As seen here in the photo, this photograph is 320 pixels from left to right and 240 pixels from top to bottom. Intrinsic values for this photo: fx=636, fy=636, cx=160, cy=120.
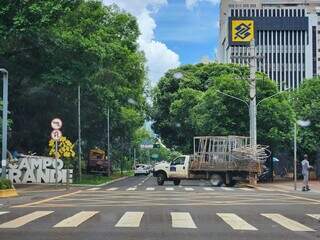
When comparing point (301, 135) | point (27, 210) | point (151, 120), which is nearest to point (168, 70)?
point (151, 120)

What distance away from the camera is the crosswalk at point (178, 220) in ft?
47.8

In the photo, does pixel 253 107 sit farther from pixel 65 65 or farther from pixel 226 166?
pixel 65 65

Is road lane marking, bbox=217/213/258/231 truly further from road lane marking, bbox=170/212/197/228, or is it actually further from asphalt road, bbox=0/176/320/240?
road lane marking, bbox=170/212/197/228

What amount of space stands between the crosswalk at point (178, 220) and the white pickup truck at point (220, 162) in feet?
70.0

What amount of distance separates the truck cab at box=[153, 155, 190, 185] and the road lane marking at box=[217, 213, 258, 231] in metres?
22.8

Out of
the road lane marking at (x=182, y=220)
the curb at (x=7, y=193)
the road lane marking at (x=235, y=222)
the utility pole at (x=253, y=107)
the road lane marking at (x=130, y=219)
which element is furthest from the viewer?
the utility pole at (x=253, y=107)

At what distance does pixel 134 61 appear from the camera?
58.4 meters

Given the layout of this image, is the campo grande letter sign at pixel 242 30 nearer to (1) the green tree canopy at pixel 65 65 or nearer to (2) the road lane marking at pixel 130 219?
(1) the green tree canopy at pixel 65 65

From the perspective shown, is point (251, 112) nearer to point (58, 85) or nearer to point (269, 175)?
point (269, 175)

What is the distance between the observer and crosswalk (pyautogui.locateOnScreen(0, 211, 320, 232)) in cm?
1455

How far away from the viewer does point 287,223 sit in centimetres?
1548

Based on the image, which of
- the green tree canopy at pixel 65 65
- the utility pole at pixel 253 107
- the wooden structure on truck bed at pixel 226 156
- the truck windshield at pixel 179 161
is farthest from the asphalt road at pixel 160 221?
the utility pole at pixel 253 107

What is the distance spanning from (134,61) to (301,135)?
16.8 meters

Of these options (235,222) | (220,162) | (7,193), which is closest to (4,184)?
(7,193)
